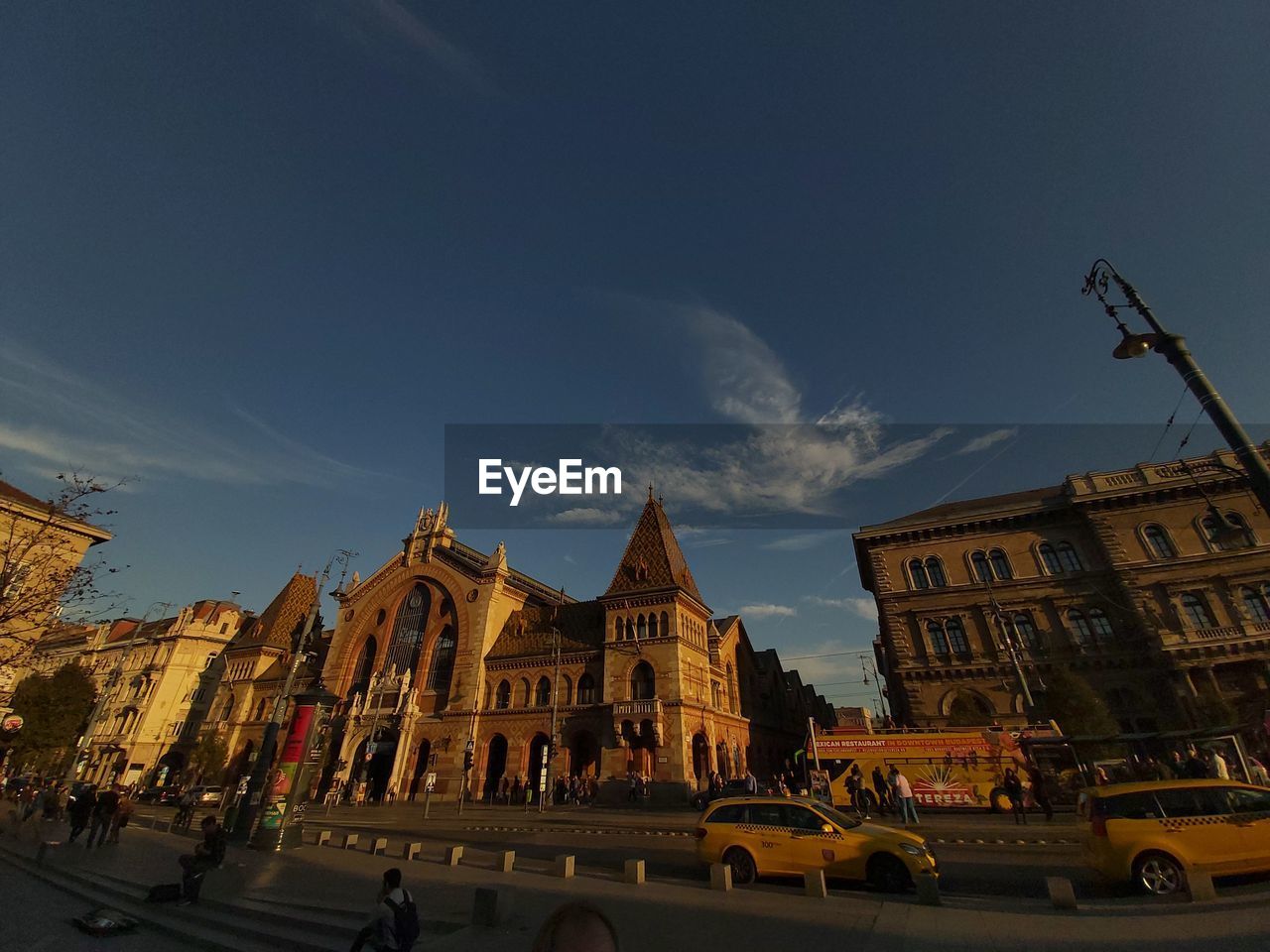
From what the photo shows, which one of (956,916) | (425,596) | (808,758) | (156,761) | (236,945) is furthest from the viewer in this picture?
(156,761)

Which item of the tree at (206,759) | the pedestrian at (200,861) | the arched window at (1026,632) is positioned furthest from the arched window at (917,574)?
the tree at (206,759)

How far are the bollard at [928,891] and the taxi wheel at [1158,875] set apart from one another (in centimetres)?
351

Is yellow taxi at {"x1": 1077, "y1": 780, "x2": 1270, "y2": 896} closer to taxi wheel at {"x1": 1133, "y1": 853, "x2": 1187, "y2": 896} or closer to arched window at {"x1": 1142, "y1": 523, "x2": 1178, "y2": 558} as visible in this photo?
taxi wheel at {"x1": 1133, "y1": 853, "x2": 1187, "y2": 896}

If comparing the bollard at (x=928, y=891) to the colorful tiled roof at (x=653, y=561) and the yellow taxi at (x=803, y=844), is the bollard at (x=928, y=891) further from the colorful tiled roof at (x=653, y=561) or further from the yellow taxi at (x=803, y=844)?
the colorful tiled roof at (x=653, y=561)

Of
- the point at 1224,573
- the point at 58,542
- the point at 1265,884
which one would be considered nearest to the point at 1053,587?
the point at 1224,573

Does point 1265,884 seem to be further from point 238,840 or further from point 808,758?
point 238,840

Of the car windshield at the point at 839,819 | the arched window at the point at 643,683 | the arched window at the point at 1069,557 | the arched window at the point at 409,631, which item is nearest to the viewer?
the car windshield at the point at 839,819

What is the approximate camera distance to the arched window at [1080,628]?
3033cm

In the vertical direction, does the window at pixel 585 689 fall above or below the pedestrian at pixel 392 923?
above

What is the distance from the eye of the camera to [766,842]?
444 inches

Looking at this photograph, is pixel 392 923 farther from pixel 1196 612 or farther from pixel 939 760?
pixel 1196 612

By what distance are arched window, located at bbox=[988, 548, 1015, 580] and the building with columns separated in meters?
0.07

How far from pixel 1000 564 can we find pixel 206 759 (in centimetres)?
5989

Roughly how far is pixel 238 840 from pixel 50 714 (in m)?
36.1
